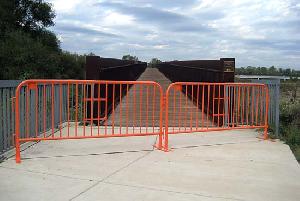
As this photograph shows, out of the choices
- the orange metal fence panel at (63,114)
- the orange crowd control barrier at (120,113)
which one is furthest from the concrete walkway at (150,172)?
the orange crowd control barrier at (120,113)

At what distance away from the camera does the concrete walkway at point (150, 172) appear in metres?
5.06

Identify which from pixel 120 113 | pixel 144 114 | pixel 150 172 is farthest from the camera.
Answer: pixel 144 114

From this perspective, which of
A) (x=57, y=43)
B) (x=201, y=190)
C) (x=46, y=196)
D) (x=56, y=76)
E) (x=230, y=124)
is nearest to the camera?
(x=46, y=196)

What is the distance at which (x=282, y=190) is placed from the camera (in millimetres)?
5332

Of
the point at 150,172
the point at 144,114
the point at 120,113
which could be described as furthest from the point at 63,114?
the point at 150,172

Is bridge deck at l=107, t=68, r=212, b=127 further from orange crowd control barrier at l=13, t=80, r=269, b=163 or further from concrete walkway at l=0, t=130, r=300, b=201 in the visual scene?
concrete walkway at l=0, t=130, r=300, b=201

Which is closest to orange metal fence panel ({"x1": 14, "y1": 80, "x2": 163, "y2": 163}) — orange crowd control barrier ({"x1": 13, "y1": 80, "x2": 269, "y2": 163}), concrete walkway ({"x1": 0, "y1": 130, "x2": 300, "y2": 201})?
orange crowd control barrier ({"x1": 13, "y1": 80, "x2": 269, "y2": 163})

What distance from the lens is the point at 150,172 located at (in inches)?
237

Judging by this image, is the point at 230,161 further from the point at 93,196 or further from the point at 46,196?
the point at 46,196

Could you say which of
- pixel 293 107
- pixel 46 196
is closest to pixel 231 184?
pixel 46 196

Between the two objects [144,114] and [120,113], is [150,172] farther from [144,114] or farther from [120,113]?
[144,114]

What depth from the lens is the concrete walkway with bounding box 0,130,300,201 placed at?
506 cm

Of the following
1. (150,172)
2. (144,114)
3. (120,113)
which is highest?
(120,113)

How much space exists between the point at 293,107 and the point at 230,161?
418 cm
